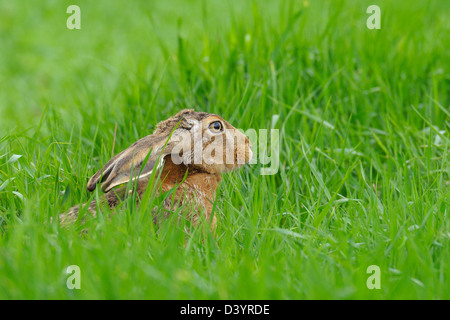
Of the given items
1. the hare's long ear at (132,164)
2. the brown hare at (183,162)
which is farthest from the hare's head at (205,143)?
the hare's long ear at (132,164)

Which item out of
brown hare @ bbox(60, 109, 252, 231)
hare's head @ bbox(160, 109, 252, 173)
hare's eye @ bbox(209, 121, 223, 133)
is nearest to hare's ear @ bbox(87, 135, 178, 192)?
brown hare @ bbox(60, 109, 252, 231)

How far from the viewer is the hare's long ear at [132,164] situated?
132 inches

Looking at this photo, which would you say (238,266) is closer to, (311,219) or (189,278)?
(189,278)

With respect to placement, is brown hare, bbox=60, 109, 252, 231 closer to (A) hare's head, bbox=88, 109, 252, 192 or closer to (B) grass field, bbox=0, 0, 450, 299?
(A) hare's head, bbox=88, 109, 252, 192

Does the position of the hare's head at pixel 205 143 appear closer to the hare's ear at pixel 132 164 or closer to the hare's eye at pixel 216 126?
the hare's eye at pixel 216 126

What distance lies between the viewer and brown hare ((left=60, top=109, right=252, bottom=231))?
11.3 feet

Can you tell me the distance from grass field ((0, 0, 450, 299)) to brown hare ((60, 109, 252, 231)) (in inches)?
5.8

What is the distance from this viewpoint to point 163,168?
3.70 meters

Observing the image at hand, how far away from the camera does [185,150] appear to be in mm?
3639

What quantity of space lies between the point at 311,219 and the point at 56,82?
16.6 ft

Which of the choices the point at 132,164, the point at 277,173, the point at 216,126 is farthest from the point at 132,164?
the point at 277,173

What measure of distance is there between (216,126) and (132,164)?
0.65m

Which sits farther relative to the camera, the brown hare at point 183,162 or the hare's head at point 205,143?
the hare's head at point 205,143

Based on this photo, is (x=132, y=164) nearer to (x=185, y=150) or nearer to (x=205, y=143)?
(x=185, y=150)
